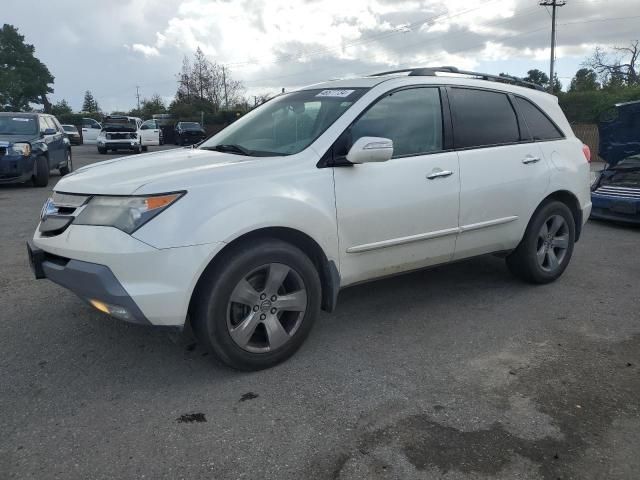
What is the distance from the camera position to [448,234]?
4.20 metres

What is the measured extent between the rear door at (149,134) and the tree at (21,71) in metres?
39.0

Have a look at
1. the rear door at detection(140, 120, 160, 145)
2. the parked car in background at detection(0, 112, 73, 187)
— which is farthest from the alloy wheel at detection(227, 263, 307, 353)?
the rear door at detection(140, 120, 160, 145)

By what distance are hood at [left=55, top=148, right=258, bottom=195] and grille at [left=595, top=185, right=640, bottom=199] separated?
6576mm

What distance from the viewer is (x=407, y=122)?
4.07 m

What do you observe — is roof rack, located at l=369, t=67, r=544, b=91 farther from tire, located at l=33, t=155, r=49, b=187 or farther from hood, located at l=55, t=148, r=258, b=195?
tire, located at l=33, t=155, r=49, b=187

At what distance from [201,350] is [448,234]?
6.56 feet

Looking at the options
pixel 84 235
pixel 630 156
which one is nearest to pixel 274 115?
pixel 84 235

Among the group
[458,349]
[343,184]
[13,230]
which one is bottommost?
[458,349]

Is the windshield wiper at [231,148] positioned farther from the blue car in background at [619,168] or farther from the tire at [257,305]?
the blue car in background at [619,168]

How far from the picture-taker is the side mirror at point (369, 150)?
11.4ft

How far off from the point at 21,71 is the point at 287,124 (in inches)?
2731

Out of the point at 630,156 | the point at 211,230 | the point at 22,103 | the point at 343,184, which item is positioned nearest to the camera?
the point at 211,230

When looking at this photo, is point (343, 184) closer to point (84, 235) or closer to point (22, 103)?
point (84, 235)

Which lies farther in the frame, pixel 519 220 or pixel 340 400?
A: pixel 519 220
